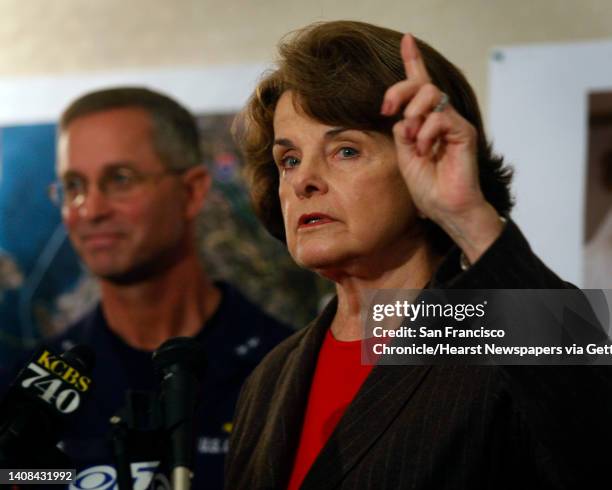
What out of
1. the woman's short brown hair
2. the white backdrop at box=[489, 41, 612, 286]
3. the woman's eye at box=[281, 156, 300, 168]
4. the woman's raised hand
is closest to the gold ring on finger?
the woman's raised hand

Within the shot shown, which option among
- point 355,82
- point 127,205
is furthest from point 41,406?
point 127,205

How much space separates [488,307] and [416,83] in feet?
1.02

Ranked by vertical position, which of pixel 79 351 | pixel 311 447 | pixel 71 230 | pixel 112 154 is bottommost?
pixel 311 447

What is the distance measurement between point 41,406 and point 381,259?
0.64 meters

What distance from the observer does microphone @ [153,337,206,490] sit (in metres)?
1.13

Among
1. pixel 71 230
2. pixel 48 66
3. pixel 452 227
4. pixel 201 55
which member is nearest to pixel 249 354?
pixel 71 230

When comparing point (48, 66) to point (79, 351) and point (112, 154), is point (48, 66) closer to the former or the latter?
point (112, 154)

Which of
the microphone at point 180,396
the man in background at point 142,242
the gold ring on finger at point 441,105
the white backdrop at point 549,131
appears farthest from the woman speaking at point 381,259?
the man in background at point 142,242

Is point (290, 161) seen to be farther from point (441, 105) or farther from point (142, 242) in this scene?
point (142, 242)

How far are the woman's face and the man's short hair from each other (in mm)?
1180

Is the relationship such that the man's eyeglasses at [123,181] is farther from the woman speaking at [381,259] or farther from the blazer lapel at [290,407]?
the blazer lapel at [290,407]

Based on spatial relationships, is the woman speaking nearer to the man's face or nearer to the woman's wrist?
the woman's wrist

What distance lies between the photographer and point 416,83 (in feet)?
4.09

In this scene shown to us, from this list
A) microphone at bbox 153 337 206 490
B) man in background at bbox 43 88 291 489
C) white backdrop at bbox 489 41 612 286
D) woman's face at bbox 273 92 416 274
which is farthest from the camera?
man in background at bbox 43 88 291 489
